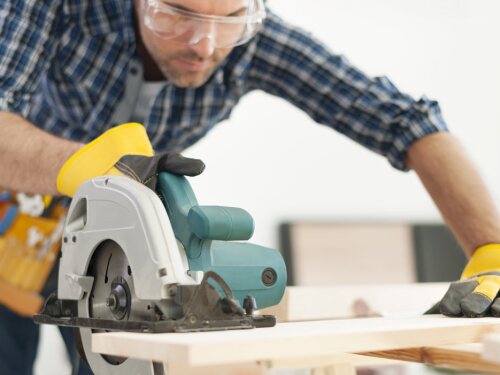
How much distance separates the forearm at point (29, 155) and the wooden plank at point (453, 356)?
706 mm

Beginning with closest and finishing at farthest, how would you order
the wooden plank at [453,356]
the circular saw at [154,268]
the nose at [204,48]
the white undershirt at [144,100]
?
the circular saw at [154,268]
the wooden plank at [453,356]
the nose at [204,48]
the white undershirt at [144,100]

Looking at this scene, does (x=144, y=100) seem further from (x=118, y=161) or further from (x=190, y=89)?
(x=118, y=161)

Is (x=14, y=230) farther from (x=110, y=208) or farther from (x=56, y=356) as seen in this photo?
(x=56, y=356)

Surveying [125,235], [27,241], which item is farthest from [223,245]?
[27,241]

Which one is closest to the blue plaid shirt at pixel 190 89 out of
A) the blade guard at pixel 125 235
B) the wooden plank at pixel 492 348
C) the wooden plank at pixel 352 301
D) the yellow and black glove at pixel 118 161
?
the wooden plank at pixel 352 301

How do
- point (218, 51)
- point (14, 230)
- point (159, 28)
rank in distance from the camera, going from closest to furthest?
point (159, 28), point (218, 51), point (14, 230)

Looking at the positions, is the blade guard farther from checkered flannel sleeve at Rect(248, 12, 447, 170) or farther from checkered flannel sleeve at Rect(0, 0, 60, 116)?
checkered flannel sleeve at Rect(248, 12, 447, 170)

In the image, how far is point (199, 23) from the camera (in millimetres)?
1698

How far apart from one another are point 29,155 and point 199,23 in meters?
0.51

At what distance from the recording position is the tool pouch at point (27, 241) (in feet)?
7.11

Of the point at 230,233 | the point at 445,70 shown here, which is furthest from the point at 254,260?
the point at 445,70

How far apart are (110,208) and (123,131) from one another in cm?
22

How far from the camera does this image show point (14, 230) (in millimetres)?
2199

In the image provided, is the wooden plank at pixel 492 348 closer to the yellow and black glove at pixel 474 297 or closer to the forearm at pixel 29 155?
the yellow and black glove at pixel 474 297
